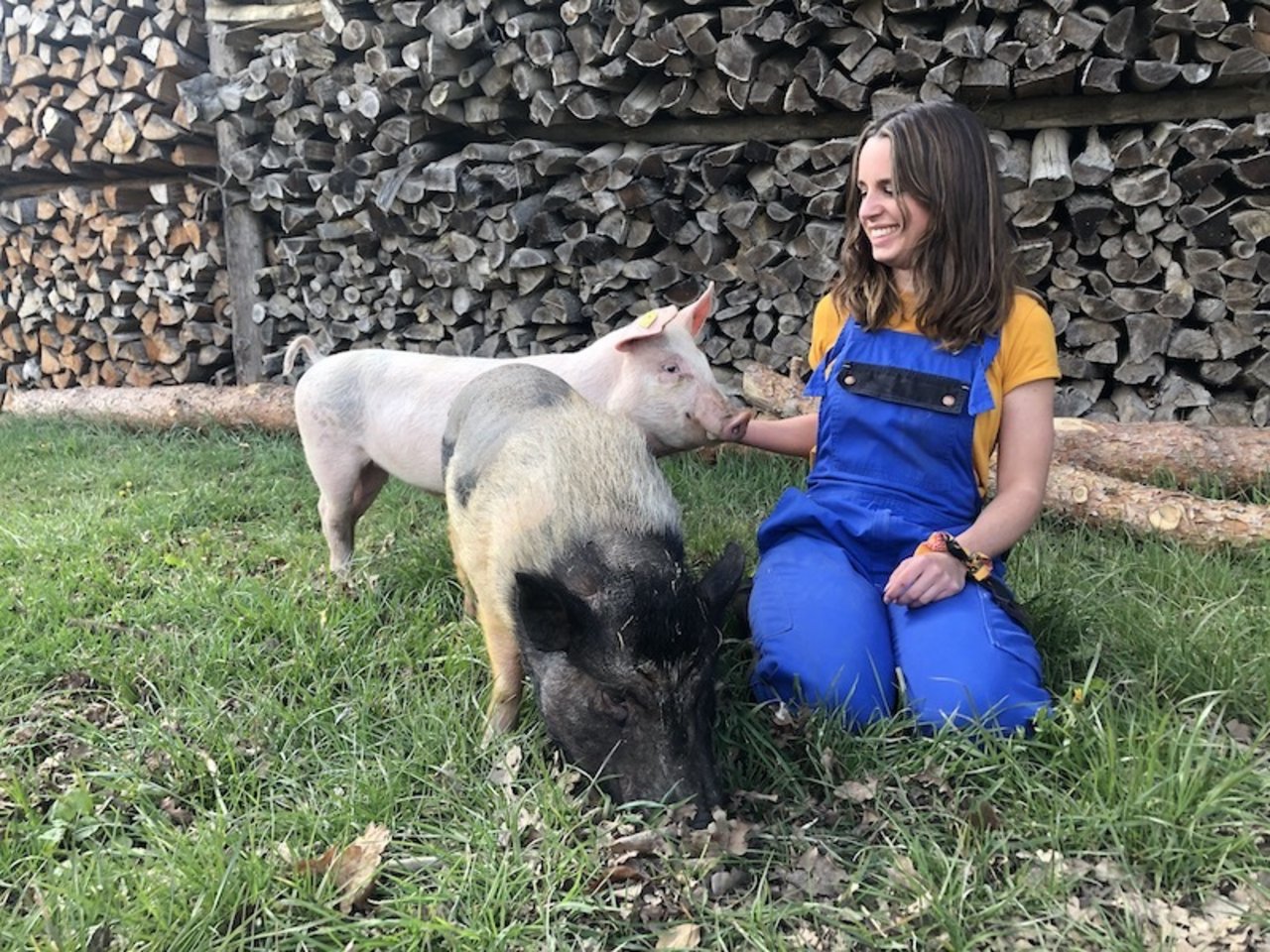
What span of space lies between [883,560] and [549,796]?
1.24 metres

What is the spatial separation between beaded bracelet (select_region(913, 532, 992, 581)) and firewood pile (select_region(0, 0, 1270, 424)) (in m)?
→ 2.53

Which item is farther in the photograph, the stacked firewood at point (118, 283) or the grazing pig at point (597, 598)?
the stacked firewood at point (118, 283)

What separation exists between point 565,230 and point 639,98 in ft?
2.80

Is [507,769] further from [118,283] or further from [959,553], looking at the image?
[118,283]

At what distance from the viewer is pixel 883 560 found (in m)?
2.81

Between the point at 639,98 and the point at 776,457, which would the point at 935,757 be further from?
the point at 639,98

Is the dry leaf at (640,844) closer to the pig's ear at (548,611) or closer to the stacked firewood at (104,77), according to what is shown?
the pig's ear at (548,611)

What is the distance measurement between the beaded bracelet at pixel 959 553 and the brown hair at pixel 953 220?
55 cm

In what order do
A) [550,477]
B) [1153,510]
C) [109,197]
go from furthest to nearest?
1. [109,197]
2. [1153,510]
3. [550,477]

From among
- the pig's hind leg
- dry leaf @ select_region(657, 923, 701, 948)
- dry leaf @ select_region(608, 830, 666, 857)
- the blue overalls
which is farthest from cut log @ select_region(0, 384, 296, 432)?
dry leaf @ select_region(657, 923, 701, 948)

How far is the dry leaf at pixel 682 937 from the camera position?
1.78m

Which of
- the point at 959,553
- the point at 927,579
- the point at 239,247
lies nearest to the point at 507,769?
the point at 927,579

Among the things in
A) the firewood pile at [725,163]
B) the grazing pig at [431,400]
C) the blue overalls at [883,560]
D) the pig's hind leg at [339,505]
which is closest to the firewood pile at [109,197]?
the firewood pile at [725,163]

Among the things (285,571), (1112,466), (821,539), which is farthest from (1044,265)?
(285,571)
